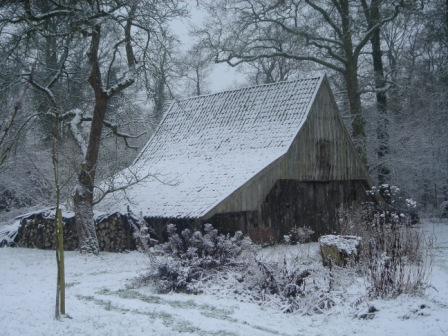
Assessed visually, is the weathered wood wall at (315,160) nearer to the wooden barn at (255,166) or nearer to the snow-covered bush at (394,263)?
the wooden barn at (255,166)

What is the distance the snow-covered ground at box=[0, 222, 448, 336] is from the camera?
28.0ft

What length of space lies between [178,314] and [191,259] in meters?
2.92

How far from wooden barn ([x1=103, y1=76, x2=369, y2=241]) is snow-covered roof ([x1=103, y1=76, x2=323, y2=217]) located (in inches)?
1.8

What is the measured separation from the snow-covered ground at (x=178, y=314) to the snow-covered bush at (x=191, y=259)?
0.39 meters

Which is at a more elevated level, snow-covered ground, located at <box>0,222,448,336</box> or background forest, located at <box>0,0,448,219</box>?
background forest, located at <box>0,0,448,219</box>

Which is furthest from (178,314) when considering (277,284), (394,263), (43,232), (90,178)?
(43,232)

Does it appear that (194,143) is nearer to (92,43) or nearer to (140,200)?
(140,200)

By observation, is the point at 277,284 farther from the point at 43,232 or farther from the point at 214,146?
the point at 43,232

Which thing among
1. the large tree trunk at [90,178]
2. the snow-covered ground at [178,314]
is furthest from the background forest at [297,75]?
the snow-covered ground at [178,314]

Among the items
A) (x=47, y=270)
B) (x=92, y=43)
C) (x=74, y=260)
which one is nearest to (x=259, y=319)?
(x=47, y=270)

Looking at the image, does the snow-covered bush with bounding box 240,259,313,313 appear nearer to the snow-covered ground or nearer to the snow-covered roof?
the snow-covered ground

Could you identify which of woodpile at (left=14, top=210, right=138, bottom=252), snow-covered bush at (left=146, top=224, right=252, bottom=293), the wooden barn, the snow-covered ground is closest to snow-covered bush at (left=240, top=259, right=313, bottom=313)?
the snow-covered ground

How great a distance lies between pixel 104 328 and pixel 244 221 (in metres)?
10.3

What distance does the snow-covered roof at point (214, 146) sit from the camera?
60.5ft
